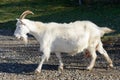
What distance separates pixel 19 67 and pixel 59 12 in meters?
18.6

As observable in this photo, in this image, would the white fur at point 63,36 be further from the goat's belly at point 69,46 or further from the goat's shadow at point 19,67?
the goat's shadow at point 19,67

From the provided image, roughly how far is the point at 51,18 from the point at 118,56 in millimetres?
14237

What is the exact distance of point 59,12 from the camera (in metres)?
33.3

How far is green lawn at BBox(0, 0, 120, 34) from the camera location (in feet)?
90.4

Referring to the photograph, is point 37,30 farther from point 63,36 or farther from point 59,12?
point 59,12

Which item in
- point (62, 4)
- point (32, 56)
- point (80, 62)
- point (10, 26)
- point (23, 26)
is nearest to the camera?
point (23, 26)

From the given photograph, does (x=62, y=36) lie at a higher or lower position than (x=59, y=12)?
higher

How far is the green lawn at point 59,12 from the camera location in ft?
90.4

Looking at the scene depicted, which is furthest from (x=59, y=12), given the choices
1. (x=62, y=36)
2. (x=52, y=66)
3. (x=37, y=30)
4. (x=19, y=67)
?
(x=62, y=36)

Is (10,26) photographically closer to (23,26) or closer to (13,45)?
(13,45)

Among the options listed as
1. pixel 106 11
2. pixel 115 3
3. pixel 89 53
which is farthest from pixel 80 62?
pixel 115 3

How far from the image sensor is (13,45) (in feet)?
67.8

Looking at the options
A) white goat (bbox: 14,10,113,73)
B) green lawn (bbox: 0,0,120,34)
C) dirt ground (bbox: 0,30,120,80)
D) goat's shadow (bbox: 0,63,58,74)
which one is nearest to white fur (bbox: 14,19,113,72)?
white goat (bbox: 14,10,113,73)

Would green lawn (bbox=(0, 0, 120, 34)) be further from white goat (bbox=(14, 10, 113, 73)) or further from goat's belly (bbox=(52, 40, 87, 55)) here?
goat's belly (bbox=(52, 40, 87, 55))
